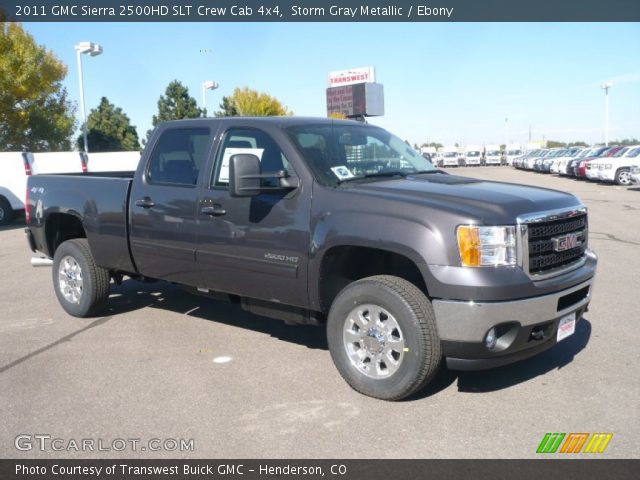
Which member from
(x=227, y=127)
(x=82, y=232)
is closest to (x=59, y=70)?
(x=82, y=232)

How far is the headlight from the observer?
12.5 ft

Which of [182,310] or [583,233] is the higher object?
[583,233]

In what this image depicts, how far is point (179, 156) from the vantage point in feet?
18.4

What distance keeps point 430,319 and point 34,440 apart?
2.55 metres

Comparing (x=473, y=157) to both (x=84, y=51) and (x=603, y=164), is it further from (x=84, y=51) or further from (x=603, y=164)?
(x=84, y=51)

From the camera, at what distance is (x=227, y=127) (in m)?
5.23

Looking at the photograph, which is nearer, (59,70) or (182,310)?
(182,310)

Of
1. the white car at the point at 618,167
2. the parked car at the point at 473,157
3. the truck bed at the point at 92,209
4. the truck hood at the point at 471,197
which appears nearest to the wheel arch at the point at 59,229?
the truck bed at the point at 92,209

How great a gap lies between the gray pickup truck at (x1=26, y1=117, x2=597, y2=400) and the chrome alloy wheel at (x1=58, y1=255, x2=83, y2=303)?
0.55 metres

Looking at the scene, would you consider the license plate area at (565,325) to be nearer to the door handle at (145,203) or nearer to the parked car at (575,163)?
the door handle at (145,203)

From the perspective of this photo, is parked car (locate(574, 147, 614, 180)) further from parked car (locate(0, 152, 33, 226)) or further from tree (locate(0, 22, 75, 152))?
tree (locate(0, 22, 75, 152))

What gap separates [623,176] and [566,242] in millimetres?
23198
